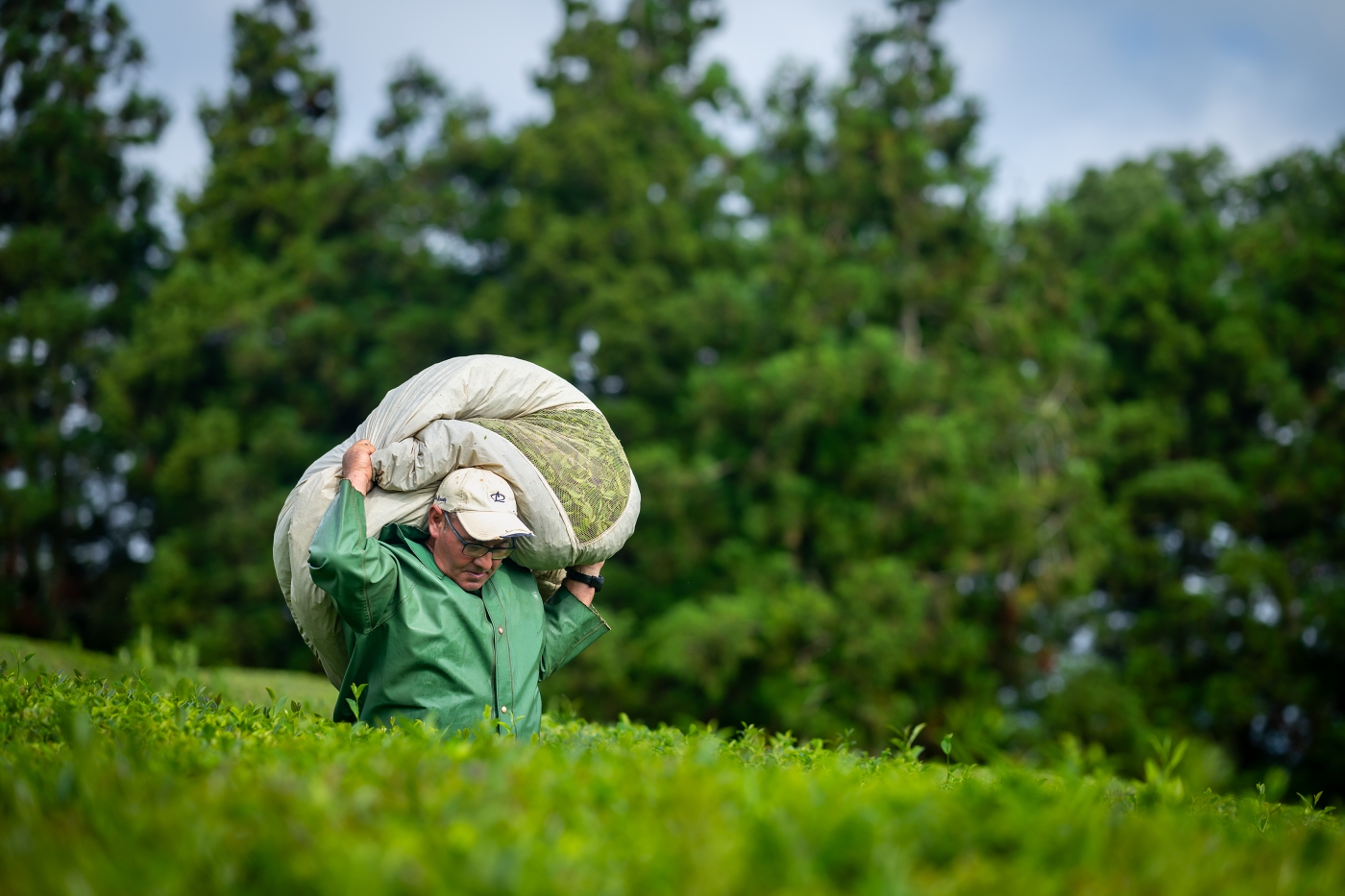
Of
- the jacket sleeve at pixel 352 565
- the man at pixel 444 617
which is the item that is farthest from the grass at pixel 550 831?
the man at pixel 444 617

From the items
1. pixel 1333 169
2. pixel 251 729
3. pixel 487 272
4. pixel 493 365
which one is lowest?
pixel 251 729

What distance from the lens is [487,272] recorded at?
18828 millimetres

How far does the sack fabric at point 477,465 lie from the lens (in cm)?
373

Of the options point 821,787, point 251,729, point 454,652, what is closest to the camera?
point 821,787

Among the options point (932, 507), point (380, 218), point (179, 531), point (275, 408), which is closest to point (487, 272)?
point (380, 218)

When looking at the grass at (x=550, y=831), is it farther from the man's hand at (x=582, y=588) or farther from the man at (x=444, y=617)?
the man's hand at (x=582, y=588)

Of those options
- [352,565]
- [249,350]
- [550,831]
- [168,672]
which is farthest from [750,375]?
[550,831]

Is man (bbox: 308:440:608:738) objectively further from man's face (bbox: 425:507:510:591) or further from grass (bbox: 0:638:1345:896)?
grass (bbox: 0:638:1345:896)

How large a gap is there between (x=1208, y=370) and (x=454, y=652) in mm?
16740

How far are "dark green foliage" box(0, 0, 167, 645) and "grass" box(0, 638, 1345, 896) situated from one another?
677 inches

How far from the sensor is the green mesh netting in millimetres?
3879

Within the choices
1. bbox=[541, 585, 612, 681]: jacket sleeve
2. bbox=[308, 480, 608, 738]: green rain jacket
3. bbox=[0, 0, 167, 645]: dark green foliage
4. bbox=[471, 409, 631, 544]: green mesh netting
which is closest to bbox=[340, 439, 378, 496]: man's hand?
bbox=[308, 480, 608, 738]: green rain jacket

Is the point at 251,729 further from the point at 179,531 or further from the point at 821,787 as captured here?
the point at 179,531

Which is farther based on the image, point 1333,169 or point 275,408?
point 1333,169
